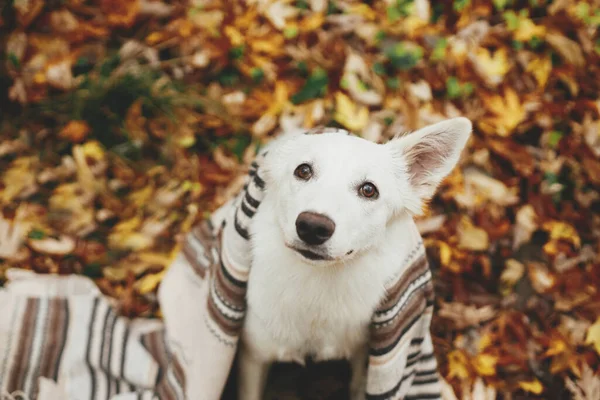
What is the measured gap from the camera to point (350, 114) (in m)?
3.05

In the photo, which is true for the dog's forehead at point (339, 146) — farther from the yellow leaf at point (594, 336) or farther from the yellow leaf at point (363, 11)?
the yellow leaf at point (363, 11)

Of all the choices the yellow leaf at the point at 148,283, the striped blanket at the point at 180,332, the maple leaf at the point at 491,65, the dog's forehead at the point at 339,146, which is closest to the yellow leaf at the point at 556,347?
the striped blanket at the point at 180,332

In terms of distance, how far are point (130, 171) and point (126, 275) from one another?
688 mm

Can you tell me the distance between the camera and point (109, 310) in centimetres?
240

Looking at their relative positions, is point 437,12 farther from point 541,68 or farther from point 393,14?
point 541,68

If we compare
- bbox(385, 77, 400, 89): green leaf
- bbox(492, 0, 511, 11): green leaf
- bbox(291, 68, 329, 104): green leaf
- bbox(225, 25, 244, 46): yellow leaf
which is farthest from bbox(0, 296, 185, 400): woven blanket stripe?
bbox(492, 0, 511, 11): green leaf

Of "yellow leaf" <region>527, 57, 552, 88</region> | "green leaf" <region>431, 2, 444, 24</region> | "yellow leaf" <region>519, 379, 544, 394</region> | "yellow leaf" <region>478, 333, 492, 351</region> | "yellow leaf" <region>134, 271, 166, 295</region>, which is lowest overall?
"yellow leaf" <region>519, 379, 544, 394</region>

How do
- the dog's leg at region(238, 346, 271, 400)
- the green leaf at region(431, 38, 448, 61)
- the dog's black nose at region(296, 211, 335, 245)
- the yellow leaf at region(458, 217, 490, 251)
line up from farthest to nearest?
the green leaf at region(431, 38, 448, 61)
the yellow leaf at region(458, 217, 490, 251)
the dog's leg at region(238, 346, 271, 400)
the dog's black nose at region(296, 211, 335, 245)

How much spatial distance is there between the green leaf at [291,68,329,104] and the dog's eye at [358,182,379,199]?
1719 millimetres

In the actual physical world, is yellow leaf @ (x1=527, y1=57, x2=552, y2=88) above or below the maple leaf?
below

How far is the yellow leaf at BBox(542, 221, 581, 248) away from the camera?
9.05 feet

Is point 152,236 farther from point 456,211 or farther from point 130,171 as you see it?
point 456,211

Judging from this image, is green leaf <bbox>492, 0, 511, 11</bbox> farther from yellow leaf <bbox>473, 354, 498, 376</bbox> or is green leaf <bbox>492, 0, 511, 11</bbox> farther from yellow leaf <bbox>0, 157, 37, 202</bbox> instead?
yellow leaf <bbox>0, 157, 37, 202</bbox>

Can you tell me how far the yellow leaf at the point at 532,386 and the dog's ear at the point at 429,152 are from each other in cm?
121
